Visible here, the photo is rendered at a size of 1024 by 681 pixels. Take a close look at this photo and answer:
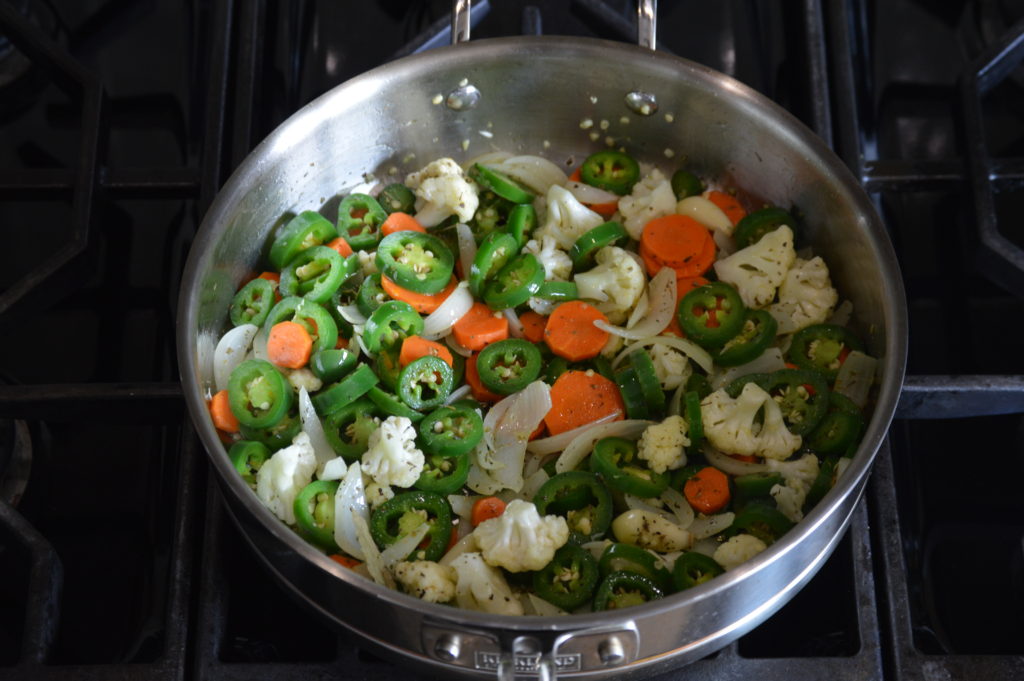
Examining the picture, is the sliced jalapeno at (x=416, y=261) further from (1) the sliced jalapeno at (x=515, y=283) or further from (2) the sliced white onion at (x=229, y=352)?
(2) the sliced white onion at (x=229, y=352)

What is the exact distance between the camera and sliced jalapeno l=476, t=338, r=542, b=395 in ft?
5.11

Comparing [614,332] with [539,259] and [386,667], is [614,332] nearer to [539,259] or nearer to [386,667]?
[539,259]

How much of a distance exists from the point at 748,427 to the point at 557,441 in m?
0.26

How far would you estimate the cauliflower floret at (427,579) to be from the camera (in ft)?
4.35

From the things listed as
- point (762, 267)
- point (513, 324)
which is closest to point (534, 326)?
point (513, 324)

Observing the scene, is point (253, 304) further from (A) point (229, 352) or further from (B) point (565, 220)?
(B) point (565, 220)

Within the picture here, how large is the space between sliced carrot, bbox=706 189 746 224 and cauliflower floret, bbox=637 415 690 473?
0.42 m

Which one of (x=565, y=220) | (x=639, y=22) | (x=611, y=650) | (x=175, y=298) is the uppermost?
(x=639, y=22)

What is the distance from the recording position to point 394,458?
1.43 meters

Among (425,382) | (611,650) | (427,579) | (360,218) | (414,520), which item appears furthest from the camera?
(360,218)

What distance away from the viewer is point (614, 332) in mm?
1601

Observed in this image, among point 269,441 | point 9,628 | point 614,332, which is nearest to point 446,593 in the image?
point 269,441

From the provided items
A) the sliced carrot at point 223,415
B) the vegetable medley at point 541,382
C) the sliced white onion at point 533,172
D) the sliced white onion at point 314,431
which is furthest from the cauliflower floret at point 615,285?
the sliced carrot at point 223,415

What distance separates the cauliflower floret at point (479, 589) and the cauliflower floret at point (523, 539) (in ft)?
0.07
